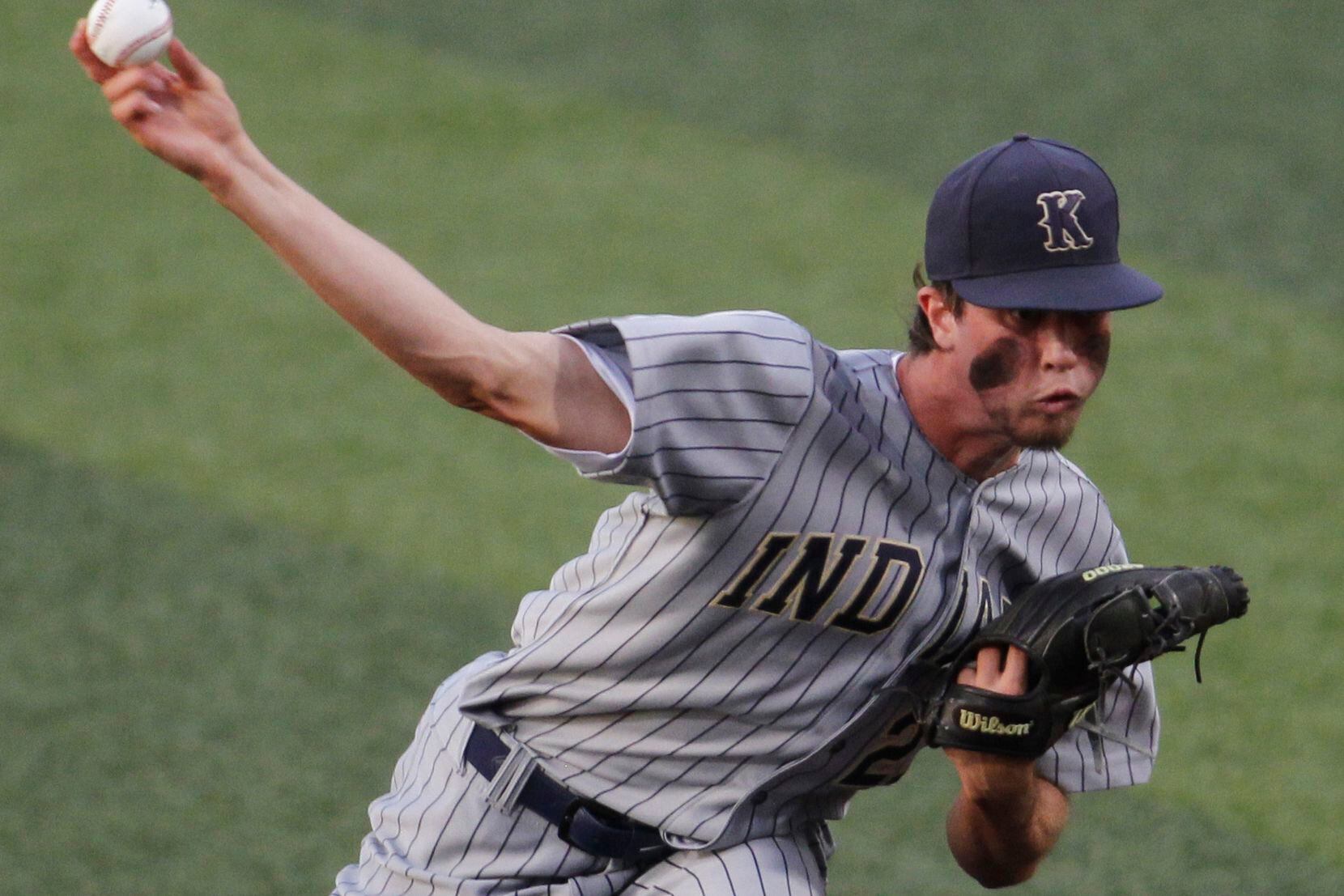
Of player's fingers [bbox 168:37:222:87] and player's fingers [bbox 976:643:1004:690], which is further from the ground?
player's fingers [bbox 168:37:222:87]

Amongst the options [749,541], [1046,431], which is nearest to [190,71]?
[749,541]

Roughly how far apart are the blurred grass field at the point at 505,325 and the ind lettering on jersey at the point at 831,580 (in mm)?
1997

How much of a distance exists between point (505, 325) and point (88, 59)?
4.87 m

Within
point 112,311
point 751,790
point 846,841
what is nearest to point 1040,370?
point 751,790

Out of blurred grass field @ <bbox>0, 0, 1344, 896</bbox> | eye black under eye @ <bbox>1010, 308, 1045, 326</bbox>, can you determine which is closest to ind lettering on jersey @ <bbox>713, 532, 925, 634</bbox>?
eye black under eye @ <bbox>1010, 308, 1045, 326</bbox>

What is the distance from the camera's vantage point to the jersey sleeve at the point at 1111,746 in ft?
10.3

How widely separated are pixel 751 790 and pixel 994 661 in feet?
1.34

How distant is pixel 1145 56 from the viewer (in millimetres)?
8938

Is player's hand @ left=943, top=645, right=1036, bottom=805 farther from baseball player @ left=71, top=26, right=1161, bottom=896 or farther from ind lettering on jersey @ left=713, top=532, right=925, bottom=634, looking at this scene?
ind lettering on jersey @ left=713, top=532, right=925, bottom=634

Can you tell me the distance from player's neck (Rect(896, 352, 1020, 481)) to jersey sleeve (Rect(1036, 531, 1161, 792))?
0.42 metres

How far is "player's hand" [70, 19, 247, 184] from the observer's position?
2.24 metres

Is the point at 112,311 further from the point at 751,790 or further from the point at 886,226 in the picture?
the point at 751,790

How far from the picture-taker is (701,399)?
2.46 metres

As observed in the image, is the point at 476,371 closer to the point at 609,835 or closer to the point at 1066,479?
the point at 609,835
